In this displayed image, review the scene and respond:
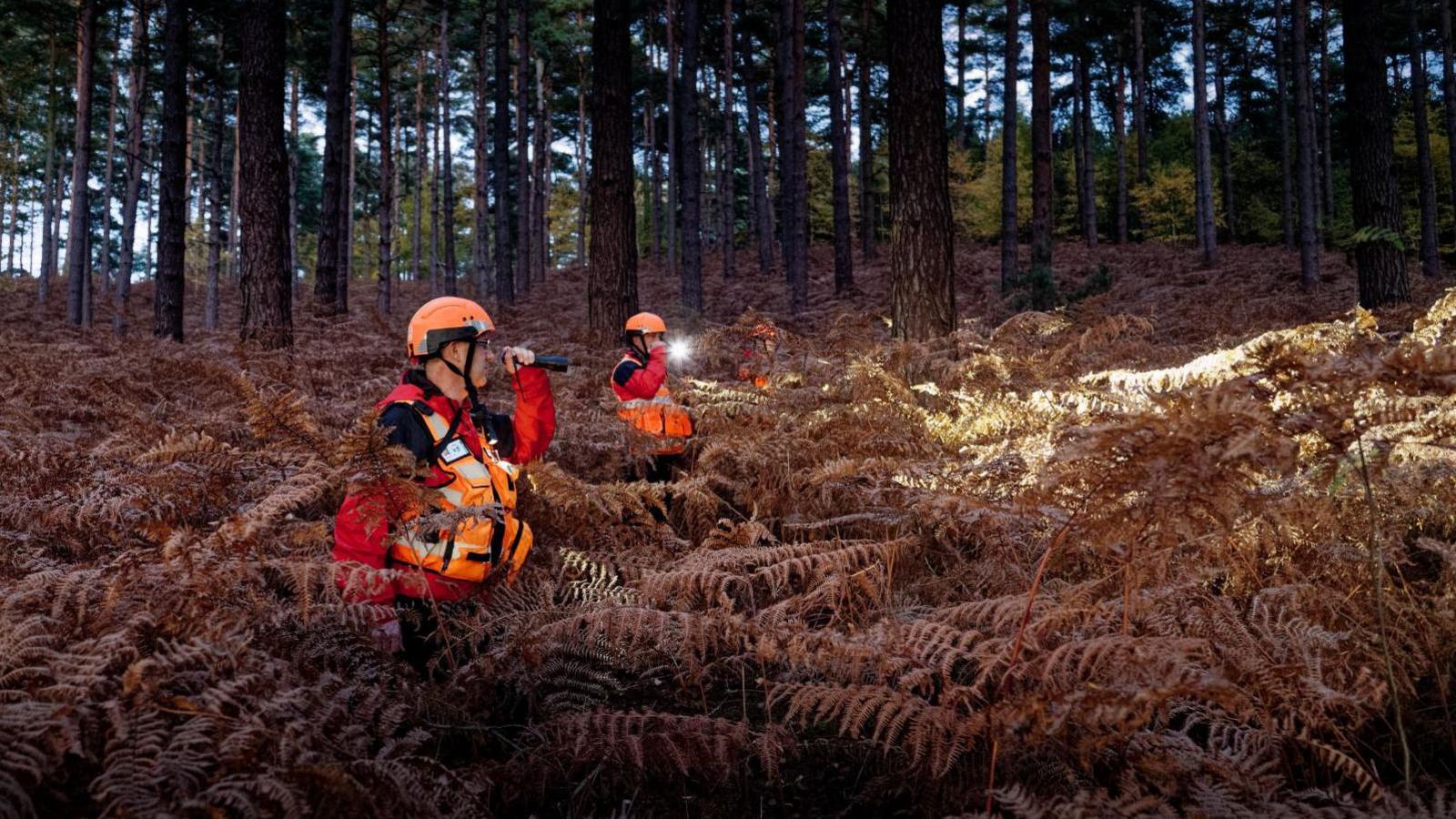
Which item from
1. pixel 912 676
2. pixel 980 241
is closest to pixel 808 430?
pixel 912 676

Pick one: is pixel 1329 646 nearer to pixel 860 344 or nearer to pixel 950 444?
pixel 950 444

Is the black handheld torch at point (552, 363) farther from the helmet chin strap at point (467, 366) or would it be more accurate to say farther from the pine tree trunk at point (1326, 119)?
the pine tree trunk at point (1326, 119)

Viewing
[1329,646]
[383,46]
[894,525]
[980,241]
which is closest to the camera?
[1329,646]

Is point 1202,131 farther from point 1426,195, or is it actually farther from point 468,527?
point 468,527

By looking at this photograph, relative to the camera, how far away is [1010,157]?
22078 millimetres

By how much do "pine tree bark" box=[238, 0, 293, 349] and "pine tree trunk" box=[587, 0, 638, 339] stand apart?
3761 mm

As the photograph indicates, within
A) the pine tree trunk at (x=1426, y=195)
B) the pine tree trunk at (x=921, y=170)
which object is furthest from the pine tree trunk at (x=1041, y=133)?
the pine tree trunk at (x=921, y=170)

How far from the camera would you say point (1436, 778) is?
2.43 m

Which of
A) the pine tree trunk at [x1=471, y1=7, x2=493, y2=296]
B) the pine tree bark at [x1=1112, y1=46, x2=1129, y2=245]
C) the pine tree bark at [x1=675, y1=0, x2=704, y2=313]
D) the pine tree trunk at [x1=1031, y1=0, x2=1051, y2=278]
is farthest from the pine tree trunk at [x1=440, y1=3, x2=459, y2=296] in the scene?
the pine tree bark at [x1=1112, y1=46, x2=1129, y2=245]

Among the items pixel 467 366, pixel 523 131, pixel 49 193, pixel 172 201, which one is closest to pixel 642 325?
pixel 467 366

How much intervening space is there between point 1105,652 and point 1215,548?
1.29m

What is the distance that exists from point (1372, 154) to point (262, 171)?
47.2 ft

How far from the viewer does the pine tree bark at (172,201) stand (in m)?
12.2

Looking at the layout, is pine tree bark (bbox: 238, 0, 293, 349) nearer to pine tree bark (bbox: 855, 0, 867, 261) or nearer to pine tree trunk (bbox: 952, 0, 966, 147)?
pine tree bark (bbox: 855, 0, 867, 261)
